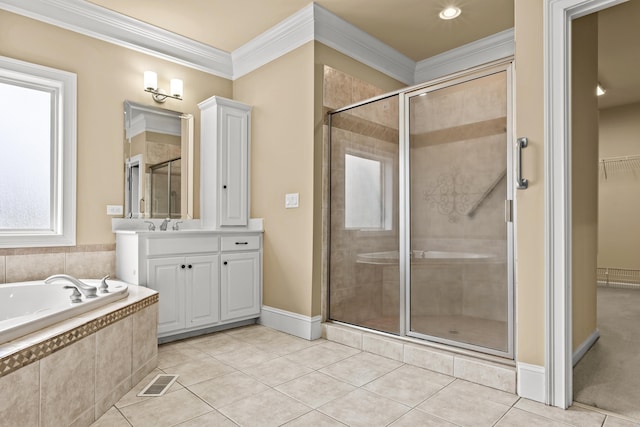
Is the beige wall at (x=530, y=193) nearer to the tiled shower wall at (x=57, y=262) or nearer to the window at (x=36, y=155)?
the tiled shower wall at (x=57, y=262)

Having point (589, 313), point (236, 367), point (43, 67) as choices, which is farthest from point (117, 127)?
point (589, 313)

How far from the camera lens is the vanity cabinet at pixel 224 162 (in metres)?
3.48

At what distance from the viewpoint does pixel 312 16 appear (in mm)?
3049

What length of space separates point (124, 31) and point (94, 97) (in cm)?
62

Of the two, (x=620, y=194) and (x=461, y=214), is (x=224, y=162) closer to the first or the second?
(x=461, y=214)

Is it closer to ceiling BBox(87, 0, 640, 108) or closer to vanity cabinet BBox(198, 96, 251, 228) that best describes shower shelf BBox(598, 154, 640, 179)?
ceiling BBox(87, 0, 640, 108)

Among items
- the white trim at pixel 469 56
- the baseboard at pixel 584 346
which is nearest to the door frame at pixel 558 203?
the baseboard at pixel 584 346

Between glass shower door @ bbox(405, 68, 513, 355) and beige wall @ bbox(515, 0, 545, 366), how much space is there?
164mm

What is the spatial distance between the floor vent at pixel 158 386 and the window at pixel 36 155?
4.48ft

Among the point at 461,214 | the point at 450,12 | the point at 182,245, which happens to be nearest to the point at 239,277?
the point at 182,245

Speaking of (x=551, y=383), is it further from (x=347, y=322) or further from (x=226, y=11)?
(x=226, y=11)

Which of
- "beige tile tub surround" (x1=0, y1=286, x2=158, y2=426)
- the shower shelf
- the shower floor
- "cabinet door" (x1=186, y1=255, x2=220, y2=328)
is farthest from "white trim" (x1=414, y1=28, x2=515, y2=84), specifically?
"beige tile tub surround" (x1=0, y1=286, x2=158, y2=426)

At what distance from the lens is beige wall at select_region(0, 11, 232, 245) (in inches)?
112

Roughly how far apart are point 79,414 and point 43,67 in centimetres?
242
